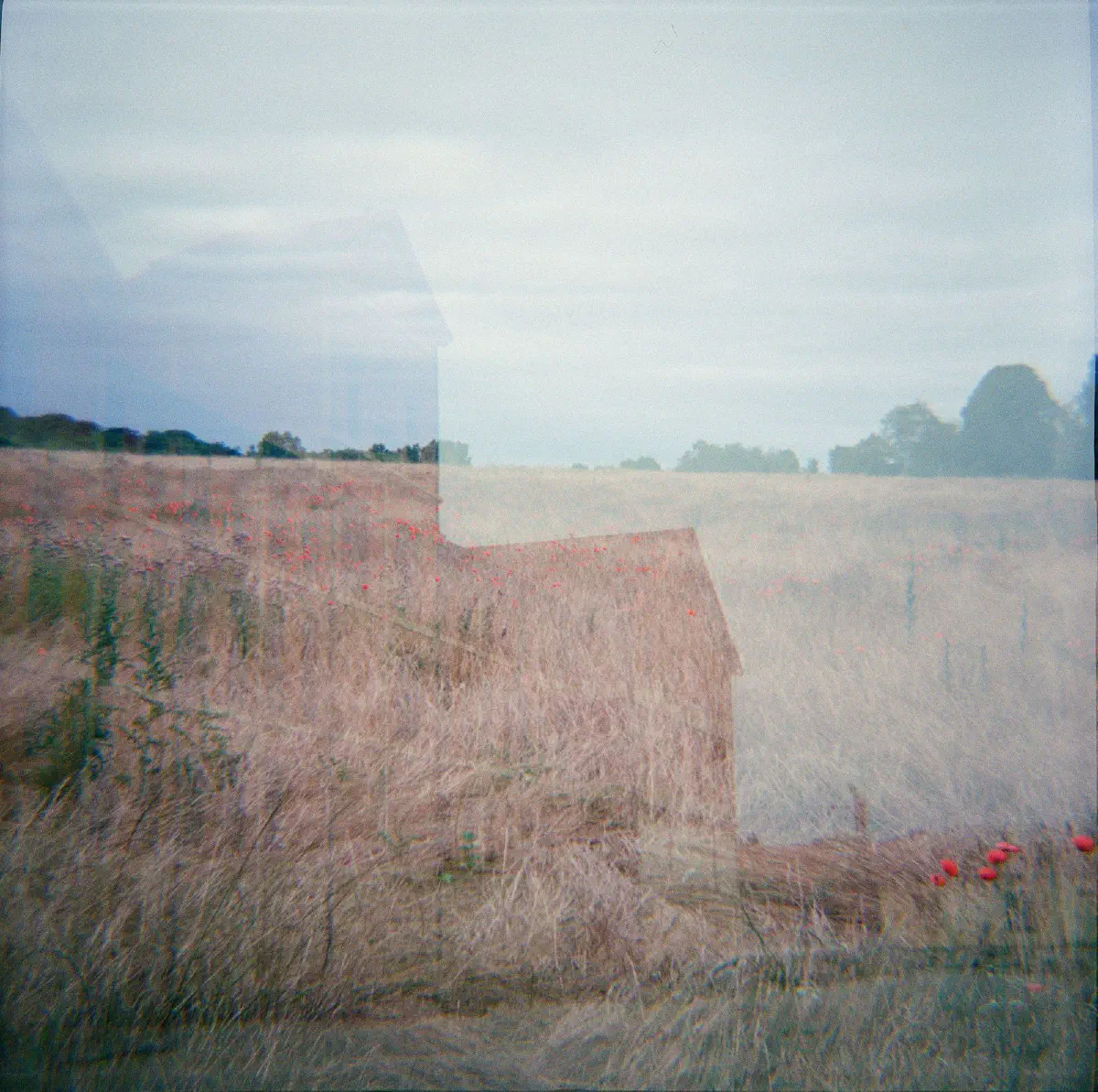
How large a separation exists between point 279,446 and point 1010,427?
2.21 metres

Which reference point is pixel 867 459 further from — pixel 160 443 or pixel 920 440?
pixel 160 443

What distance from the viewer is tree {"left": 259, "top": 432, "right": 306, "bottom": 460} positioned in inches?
97.0

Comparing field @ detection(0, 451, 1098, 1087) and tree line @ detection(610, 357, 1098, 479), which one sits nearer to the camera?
field @ detection(0, 451, 1098, 1087)

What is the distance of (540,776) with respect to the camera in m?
Result: 2.50

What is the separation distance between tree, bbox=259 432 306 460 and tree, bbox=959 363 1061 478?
2.05 meters

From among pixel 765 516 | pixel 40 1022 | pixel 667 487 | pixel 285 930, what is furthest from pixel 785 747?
pixel 40 1022

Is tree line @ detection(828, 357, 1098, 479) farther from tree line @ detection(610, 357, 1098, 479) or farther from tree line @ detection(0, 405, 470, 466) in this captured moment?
tree line @ detection(0, 405, 470, 466)

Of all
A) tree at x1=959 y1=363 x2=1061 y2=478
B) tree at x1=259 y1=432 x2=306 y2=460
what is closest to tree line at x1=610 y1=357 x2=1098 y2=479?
tree at x1=959 y1=363 x2=1061 y2=478

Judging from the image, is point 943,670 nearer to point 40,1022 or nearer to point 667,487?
point 667,487

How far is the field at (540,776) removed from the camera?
6.29 ft

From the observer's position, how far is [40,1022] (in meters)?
1.88

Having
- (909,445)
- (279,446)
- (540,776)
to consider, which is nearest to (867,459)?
(909,445)

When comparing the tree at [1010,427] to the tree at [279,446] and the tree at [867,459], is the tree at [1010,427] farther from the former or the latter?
the tree at [279,446]

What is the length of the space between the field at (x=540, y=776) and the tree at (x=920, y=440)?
7 cm
